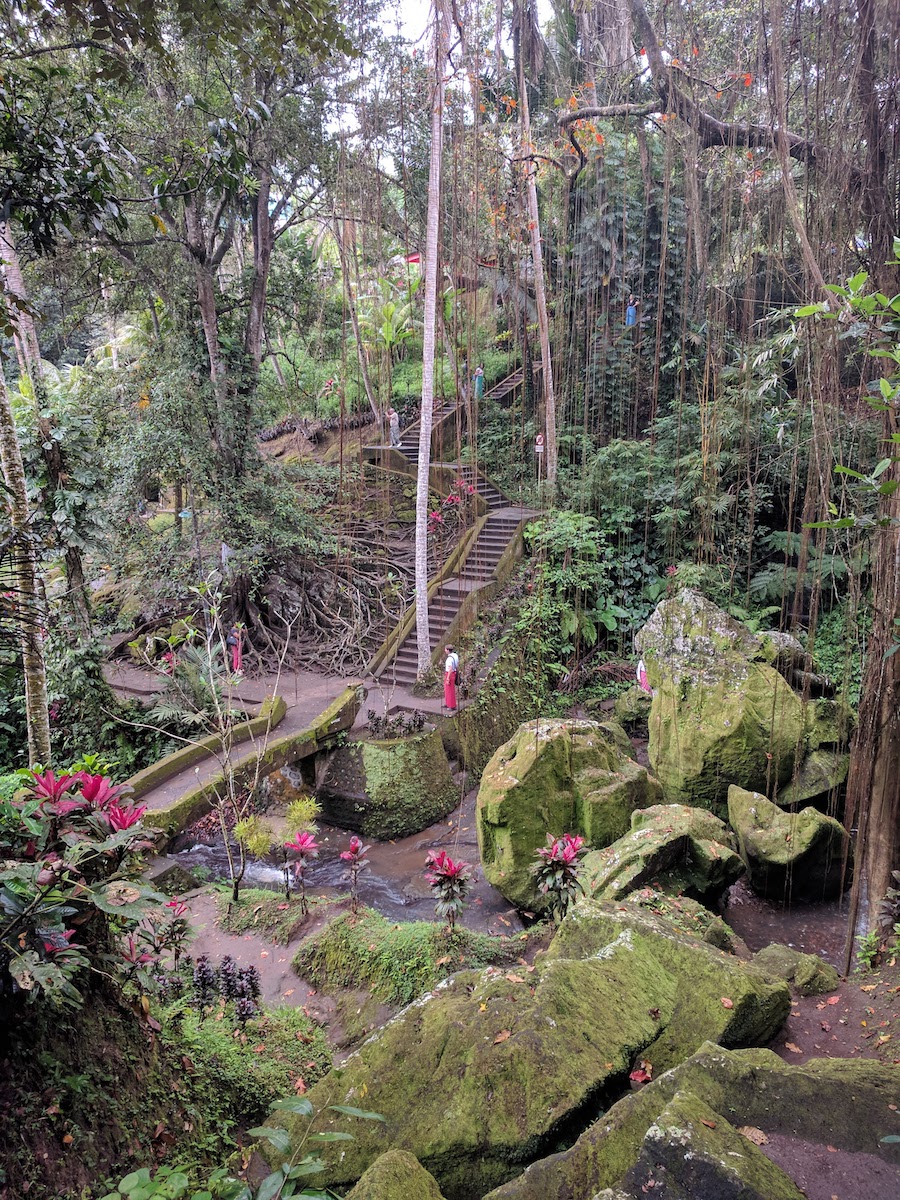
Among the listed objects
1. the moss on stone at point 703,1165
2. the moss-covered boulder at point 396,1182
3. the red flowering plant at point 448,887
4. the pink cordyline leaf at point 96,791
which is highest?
the pink cordyline leaf at point 96,791

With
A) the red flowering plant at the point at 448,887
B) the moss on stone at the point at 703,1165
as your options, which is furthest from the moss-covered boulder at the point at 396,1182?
the red flowering plant at the point at 448,887

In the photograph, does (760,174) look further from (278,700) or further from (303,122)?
(278,700)

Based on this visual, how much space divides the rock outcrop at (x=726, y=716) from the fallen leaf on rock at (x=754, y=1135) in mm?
4706

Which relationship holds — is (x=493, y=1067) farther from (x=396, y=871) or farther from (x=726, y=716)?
(x=726, y=716)

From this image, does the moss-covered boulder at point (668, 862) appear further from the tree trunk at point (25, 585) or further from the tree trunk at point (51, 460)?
the tree trunk at point (51, 460)

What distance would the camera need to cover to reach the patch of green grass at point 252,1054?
293 cm

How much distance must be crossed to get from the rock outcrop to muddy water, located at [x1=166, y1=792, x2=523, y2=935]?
2310mm

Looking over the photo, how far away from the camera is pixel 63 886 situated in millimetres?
2291

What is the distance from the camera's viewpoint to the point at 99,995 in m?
2.47

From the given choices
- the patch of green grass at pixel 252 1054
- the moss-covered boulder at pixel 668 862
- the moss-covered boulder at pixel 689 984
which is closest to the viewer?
the patch of green grass at pixel 252 1054

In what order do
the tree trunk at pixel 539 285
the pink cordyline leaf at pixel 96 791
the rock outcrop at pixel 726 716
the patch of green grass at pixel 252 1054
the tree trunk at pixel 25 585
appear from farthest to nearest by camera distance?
1. the tree trunk at pixel 539 285
2. the rock outcrop at pixel 726 716
3. the tree trunk at pixel 25 585
4. the patch of green grass at pixel 252 1054
5. the pink cordyline leaf at pixel 96 791

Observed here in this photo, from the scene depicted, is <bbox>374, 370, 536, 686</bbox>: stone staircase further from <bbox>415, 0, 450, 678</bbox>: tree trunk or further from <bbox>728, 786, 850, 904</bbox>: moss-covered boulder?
<bbox>728, 786, 850, 904</bbox>: moss-covered boulder

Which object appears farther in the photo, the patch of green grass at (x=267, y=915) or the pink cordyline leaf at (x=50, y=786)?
the patch of green grass at (x=267, y=915)

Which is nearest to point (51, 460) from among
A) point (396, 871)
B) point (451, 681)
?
point (451, 681)
